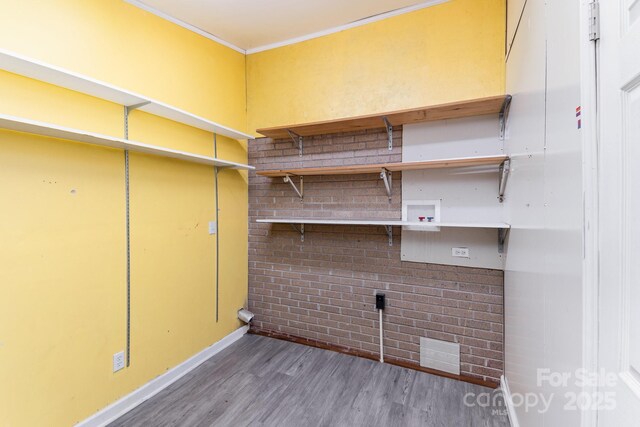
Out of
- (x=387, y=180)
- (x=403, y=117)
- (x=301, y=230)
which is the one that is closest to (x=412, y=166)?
(x=387, y=180)

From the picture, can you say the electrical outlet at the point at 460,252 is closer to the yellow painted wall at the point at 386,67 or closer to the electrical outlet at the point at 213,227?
the yellow painted wall at the point at 386,67

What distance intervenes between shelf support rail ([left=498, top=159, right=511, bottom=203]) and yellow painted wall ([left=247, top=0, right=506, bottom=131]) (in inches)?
24.9

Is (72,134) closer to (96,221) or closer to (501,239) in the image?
(96,221)

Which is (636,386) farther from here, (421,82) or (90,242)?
(90,242)

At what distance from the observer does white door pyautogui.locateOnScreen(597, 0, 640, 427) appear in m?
0.64

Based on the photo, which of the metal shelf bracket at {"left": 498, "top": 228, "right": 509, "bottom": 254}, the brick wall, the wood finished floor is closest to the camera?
the wood finished floor

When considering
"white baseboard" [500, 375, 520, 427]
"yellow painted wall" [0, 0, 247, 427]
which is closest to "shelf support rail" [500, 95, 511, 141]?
"white baseboard" [500, 375, 520, 427]

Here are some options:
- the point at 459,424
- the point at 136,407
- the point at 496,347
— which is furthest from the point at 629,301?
the point at 136,407

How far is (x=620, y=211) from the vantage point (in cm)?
69

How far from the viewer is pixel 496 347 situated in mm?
2168

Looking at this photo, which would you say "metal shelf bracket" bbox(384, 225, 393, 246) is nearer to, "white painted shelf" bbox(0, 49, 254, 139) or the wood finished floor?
the wood finished floor

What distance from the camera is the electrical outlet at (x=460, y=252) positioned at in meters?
2.25

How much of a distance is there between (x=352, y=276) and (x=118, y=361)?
6.32 feet

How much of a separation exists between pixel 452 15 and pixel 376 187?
4.96 feet
